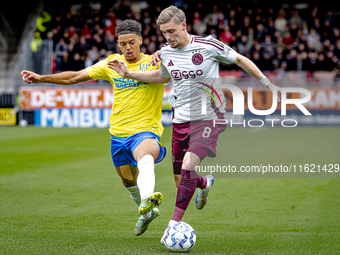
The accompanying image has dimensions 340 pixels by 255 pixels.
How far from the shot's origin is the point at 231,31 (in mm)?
21469

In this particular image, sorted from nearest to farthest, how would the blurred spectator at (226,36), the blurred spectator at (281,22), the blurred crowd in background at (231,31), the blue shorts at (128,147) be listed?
the blue shorts at (128,147) < the blurred crowd in background at (231,31) < the blurred spectator at (226,36) < the blurred spectator at (281,22)

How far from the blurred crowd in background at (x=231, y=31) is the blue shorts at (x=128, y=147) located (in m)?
15.4

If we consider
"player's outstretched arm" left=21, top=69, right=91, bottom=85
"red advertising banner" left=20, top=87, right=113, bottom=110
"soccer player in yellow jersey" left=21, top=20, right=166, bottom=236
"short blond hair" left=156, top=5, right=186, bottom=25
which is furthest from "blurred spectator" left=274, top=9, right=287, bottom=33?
"short blond hair" left=156, top=5, right=186, bottom=25

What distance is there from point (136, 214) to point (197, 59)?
1.95m

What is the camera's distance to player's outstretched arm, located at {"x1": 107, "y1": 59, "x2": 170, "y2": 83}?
14.6 feet

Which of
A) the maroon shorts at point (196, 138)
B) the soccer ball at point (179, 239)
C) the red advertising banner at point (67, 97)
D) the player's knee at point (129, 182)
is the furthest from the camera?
the red advertising banner at point (67, 97)

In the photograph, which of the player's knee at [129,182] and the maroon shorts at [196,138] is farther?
the player's knee at [129,182]

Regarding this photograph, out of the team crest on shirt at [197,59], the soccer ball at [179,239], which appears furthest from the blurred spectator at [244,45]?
the soccer ball at [179,239]

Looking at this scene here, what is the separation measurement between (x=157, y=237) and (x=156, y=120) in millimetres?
1178

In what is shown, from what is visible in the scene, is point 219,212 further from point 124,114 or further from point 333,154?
point 333,154

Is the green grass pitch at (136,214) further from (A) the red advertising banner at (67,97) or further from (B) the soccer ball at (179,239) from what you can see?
(A) the red advertising banner at (67,97)

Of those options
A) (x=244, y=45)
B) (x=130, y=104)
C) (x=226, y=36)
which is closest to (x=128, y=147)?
(x=130, y=104)

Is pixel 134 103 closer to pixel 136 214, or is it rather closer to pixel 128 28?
pixel 128 28

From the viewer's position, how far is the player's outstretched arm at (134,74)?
4.46m
